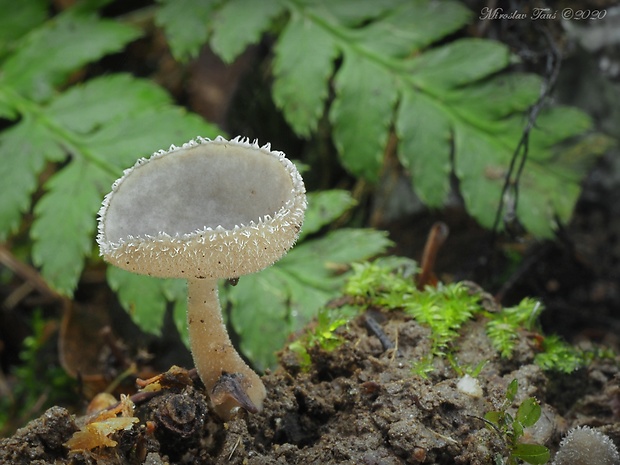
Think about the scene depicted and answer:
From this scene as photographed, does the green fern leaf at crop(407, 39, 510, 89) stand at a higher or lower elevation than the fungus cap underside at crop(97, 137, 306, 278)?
higher

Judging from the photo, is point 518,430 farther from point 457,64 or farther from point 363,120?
point 457,64

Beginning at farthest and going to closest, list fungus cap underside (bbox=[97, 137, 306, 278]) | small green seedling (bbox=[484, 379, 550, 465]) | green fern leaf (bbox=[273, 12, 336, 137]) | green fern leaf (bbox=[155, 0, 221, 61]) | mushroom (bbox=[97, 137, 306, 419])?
1. green fern leaf (bbox=[155, 0, 221, 61])
2. green fern leaf (bbox=[273, 12, 336, 137])
3. mushroom (bbox=[97, 137, 306, 419])
4. small green seedling (bbox=[484, 379, 550, 465])
5. fungus cap underside (bbox=[97, 137, 306, 278])

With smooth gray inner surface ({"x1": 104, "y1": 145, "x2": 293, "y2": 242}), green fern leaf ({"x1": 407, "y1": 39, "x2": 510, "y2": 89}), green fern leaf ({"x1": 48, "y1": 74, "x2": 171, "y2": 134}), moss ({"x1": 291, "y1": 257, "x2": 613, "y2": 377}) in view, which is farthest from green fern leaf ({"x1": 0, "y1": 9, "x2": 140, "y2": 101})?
moss ({"x1": 291, "y1": 257, "x2": 613, "y2": 377})

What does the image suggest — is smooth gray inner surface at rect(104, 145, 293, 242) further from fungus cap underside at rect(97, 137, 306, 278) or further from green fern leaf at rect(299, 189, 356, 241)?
green fern leaf at rect(299, 189, 356, 241)

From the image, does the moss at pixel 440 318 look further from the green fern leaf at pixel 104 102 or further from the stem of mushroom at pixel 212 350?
the green fern leaf at pixel 104 102

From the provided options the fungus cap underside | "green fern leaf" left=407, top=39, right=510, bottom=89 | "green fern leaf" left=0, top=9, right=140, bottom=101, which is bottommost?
"green fern leaf" left=0, top=9, right=140, bottom=101

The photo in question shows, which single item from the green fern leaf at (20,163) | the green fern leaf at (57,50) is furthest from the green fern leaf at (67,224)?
the green fern leaf at (57,50)

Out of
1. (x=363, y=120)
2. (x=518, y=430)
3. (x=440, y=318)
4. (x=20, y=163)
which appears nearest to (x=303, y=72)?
(x=363, y=120)
